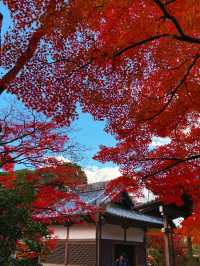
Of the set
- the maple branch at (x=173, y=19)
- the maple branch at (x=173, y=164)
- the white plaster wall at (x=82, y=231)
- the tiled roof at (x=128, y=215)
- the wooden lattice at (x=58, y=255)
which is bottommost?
the wooden lattice at (x=58, y=255)

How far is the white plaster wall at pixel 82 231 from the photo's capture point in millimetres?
17597

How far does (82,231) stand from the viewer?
1802 centimetres

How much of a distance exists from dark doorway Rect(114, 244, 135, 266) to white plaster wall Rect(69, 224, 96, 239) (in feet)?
11.5

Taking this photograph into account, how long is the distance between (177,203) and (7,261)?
7.24 meters

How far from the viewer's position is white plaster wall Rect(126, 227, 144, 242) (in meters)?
20.3

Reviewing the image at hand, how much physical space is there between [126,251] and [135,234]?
1.32 m

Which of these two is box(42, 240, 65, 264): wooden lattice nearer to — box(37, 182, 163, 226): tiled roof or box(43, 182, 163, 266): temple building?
box(43, 182, 163, 266): temple building

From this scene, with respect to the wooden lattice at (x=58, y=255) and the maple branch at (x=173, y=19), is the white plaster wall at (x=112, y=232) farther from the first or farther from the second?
the maple branch at (x=173, y=19)

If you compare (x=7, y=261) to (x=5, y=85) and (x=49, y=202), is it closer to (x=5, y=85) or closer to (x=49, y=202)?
(x=5, y=85)

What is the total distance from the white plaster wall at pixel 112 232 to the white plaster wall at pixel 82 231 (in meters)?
0.67

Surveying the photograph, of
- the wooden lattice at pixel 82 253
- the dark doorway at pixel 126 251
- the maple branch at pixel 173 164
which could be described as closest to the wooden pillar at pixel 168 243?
the maple branch at pixel 173 164

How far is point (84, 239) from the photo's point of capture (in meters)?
17.7

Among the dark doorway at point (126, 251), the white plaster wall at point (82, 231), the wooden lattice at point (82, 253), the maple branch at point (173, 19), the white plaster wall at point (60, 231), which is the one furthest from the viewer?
the dark doorway at point (126, 251)

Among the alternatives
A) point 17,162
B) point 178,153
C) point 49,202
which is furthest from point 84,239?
point 178,153
